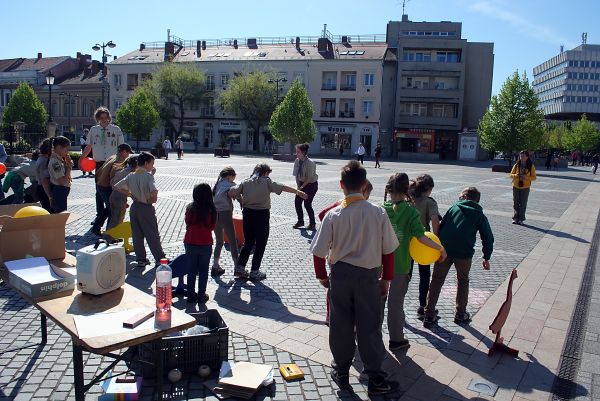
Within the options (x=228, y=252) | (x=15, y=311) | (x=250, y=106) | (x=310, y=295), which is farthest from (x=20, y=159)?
(x=250, y=106)

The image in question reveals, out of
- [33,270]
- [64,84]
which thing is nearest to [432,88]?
[64,84]

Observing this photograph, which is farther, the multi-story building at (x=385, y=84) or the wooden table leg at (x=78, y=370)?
the multi-story building at (x=385, y=84)

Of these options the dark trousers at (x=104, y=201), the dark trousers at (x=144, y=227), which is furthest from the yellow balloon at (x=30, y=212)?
the dark trousers at (x=104, y=201)

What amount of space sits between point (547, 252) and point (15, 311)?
30.5 feet

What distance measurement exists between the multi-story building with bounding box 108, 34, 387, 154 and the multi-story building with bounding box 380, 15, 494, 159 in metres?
2.63

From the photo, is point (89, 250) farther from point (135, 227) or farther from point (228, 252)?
point (228, 252)

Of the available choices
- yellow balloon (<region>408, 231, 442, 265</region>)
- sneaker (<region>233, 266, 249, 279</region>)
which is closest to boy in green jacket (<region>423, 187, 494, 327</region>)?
yellow balloon (<region>408, 231, 442, 265</region>)

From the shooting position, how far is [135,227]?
7.30m

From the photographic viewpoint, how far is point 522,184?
514 inches

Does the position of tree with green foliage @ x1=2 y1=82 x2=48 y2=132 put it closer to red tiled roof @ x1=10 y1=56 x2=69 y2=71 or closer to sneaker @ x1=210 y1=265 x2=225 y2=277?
red tiled roof @ x1=10 y1=56 x2=69 y2=71

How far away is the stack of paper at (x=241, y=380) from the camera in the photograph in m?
3.84

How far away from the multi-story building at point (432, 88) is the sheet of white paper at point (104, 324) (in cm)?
5684

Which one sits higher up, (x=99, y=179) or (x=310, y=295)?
(x=99, y=179)

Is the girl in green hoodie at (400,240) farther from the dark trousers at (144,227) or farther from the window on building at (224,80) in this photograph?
the window on building at (224,80)
